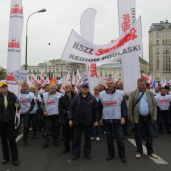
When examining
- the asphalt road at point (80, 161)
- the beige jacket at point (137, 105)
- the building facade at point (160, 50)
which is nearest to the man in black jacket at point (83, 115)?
the asphalt road at point (80, 161)

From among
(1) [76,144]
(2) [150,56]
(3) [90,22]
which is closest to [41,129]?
(1) [76,144]

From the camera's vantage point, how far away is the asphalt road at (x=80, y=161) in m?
5.04

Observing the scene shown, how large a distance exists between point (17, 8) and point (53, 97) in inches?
141

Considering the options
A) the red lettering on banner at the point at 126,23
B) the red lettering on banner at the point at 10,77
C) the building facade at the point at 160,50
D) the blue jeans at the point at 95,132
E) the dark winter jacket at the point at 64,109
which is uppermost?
the building facade at the point at 160,50

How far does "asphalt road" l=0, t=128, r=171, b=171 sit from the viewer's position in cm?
504

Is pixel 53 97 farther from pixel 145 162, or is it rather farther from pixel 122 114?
pixel 145 162

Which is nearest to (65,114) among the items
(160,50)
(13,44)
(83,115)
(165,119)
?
(83,115)

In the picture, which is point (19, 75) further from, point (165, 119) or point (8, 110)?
point (165, 119)

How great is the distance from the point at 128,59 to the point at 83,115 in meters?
3.06

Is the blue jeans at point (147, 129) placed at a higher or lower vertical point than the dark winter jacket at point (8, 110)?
lower

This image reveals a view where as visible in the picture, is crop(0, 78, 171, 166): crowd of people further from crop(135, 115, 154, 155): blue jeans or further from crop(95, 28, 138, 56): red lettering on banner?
crop(95, 28, 138, 56): red lettering on banner

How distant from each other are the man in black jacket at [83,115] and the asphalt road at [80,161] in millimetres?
342

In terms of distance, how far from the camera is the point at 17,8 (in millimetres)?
8234

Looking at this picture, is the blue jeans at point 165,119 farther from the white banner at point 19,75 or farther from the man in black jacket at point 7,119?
the man in black jacket at point 7,119
